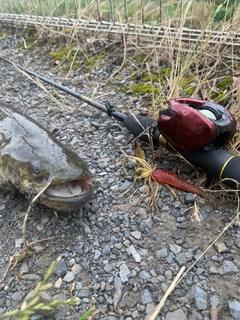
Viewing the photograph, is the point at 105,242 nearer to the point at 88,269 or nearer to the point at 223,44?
the point at 88,269

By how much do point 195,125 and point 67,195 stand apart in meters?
0.89

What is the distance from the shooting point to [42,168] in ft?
8.03

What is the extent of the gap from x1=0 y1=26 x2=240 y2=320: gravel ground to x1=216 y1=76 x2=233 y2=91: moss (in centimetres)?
102

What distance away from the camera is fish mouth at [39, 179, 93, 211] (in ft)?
7.75

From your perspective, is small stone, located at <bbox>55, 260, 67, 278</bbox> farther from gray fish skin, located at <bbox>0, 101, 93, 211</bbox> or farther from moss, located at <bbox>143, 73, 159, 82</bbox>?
moss, located at <bbox>143, 73, 159, 82</bbox>

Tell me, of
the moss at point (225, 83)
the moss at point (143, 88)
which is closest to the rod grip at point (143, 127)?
the moss at point (143, 88)

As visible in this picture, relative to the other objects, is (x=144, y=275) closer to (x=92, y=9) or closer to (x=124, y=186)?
(x=124, y=186)

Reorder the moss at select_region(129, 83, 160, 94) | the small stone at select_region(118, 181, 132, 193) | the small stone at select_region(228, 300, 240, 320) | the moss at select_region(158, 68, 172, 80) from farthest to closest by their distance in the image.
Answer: the moss at select_region(158, 68, 172, 80) < the moss at select_region(129, 83, 160, 94) < the small stone at select_region(118, 181, 132, 193) < the small stone at select_region(228, 300, 240, 320)

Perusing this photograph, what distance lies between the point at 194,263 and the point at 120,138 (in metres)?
1.36

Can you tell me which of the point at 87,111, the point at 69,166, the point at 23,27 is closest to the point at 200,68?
the point at 87,111

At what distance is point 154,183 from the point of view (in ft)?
9.05

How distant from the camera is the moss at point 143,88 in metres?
3.74

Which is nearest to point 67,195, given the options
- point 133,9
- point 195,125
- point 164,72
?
point 195,125

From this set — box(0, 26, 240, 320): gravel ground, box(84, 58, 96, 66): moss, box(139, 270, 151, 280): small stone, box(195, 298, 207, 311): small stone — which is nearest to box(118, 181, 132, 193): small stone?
box(0, 26, 240, 320): gravel ground
